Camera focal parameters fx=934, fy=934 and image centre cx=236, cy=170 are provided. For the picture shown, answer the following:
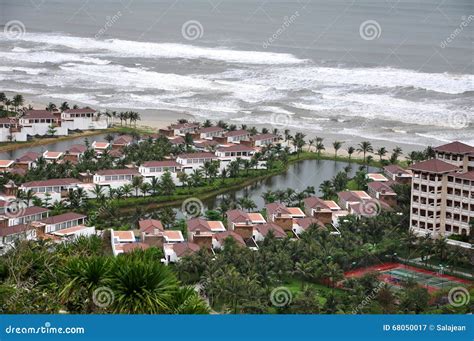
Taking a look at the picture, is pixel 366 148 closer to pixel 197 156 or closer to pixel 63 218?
pixel 197 156

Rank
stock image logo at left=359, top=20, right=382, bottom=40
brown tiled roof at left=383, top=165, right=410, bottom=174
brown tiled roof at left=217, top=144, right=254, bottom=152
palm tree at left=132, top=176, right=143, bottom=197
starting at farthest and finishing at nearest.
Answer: stock image logo at left=359, top=20, right=382, bottom=40, brown tiled roof at left=217, top=144, right=254, bottom=152, brown tiled roof at left=383, top=165, right=410, bottom=174, palm tree at left=132, top=176, right=143, bottom=197

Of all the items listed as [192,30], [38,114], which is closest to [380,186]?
[38,114]

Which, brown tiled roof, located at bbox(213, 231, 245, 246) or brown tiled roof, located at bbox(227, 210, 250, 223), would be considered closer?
brown tiled roof, located at bbox(213, 231, 245, 246)

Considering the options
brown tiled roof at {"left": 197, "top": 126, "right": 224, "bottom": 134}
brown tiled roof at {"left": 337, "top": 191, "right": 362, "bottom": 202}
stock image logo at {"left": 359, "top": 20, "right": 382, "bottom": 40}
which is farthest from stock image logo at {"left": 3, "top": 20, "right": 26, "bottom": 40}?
brown tiled roof at {"left": 337, "top": 191, "right": 362, "bottom": 202}

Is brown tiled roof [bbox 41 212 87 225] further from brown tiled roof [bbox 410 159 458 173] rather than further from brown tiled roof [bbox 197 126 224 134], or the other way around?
brown tiled roof [bbox 197 126 224 134]

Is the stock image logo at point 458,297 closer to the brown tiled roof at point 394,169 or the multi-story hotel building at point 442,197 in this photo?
the multi-story hotel building at point 442,197

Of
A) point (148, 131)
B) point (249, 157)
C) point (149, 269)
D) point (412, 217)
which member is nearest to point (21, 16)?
point (148, 131)
